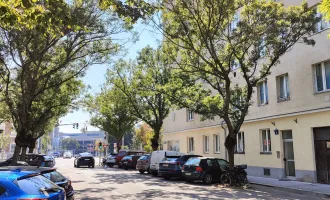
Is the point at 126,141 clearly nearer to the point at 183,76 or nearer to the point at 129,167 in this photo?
the point at 129,167

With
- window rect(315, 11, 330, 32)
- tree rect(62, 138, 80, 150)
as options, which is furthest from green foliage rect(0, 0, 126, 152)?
tree rect(62, 138, 80, 150)

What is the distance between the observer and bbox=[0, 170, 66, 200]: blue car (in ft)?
17.1

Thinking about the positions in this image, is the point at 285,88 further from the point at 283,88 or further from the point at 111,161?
the point at 111,161

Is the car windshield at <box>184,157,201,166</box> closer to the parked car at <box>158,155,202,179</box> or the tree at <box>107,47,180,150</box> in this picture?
the parked car at <box>158,155,202,179</box>

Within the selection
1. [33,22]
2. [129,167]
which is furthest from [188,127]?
[33,22]

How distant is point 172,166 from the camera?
19.2 meters

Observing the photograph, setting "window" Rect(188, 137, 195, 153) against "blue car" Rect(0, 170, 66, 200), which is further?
"window" Rect(188, 137, 195, 153)

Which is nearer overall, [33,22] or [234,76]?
[33,22]

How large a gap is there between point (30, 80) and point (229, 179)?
1271 centimetres

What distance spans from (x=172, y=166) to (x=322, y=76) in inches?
377

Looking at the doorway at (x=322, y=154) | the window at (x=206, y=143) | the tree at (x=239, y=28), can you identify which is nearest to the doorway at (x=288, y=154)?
the doorway at (x=322, y=154)

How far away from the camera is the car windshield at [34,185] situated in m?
5.39

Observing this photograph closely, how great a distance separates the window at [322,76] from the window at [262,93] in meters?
4.29

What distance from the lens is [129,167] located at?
30.6 m
